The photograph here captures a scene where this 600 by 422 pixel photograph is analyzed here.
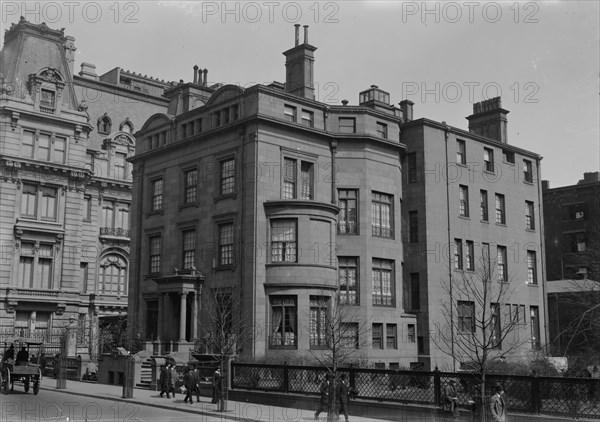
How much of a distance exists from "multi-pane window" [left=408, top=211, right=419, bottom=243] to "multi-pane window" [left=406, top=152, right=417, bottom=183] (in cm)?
223

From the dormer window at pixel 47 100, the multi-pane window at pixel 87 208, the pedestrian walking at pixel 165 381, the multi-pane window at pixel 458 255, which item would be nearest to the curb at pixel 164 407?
the pedestrian walking at pixel 165 381

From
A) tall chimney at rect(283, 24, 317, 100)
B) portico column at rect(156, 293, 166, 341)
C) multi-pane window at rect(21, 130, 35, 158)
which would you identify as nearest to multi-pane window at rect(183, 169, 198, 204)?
portico column at rect(156, 293, 166, 341)

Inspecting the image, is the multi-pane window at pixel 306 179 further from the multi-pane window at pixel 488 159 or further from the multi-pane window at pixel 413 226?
the multi-pane window at pixel 488 159

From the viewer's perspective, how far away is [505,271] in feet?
166

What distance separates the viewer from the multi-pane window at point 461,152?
48062 millimetres

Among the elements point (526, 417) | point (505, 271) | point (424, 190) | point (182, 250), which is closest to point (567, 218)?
point (505, 271)

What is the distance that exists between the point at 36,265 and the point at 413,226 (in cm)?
2949

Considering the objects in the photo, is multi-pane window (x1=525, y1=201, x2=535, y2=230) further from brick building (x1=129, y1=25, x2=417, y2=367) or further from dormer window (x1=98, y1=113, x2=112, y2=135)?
dormer window (x1=98, y1=113, x2=112, y2=135)

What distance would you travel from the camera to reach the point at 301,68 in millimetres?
43875

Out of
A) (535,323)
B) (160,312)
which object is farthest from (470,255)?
(160,312)

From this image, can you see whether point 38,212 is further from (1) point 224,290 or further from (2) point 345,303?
(2) point 345,303

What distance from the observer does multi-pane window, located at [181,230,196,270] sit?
4275 cm

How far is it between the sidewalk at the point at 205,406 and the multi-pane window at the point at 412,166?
21.3 meters

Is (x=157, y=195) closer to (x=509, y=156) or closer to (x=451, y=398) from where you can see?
(x=509, y=156)
